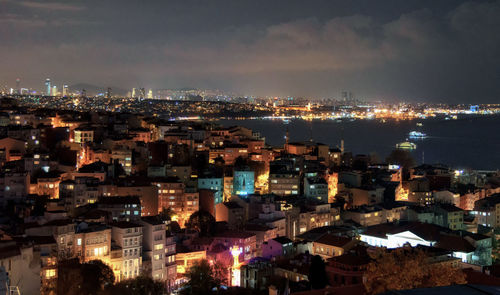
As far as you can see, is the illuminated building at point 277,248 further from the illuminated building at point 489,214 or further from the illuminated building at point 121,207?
the illuminated building at point 489,214

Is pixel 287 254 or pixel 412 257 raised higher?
pixel 412 257

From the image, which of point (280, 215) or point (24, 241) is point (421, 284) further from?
point (280, 215)

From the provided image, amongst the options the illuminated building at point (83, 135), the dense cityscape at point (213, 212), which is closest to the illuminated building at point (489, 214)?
the dense cityscape at point (213, 212)

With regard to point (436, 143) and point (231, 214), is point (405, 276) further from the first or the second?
point (436, 143)

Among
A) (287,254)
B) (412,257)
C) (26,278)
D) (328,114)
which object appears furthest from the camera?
(328,114)

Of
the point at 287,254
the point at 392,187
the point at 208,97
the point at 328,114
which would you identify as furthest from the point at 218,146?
the point at 208,97

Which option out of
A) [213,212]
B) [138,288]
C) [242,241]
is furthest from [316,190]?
Result: [138,288]
